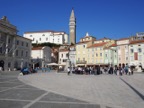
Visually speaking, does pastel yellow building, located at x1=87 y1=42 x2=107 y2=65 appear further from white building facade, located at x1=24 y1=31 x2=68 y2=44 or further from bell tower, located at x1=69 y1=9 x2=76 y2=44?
white building facade, located at x1=24 y1=31 x2=68 y2=44

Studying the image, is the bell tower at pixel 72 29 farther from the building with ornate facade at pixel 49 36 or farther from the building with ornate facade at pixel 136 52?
the building with ornate facade at pixel 136 52

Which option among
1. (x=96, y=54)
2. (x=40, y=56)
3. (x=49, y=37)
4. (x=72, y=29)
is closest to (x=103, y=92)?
(x=96, y=54)

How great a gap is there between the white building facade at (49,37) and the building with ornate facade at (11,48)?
162 feet

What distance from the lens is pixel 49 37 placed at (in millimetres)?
110250

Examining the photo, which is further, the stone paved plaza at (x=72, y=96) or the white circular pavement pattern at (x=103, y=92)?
the white circular pavement pattern at (x=103, y=92)

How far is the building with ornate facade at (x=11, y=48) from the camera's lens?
48.9m

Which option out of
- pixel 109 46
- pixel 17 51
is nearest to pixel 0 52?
pixel 17 51

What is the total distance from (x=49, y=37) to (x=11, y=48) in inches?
2300

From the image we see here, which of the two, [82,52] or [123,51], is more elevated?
[82,52]

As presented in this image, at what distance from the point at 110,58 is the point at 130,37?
1023cm

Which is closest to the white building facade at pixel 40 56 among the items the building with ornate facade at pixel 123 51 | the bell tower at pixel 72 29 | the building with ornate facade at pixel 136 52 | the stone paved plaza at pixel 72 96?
the building with ornate facade at pixel 123 51

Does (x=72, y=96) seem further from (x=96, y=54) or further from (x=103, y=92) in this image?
(x=96, y=54)

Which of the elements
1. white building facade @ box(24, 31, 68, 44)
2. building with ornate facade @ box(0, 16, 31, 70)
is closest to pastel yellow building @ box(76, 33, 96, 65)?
building with ornate facade @ box(0, 16, 31, 70)

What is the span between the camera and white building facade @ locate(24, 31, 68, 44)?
357 ft
